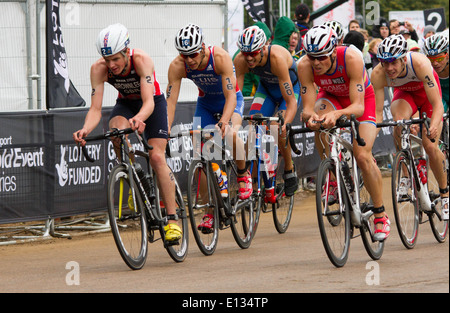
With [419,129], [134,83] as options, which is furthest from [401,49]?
[134,83]

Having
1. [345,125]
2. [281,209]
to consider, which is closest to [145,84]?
[345,125]

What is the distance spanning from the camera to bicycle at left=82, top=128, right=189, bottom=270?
8.20 meters

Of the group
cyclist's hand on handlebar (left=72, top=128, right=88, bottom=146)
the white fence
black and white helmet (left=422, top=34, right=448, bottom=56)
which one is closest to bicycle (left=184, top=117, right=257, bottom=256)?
cyclist's hand on handlebar (left=72, top=128, right=88, bottom=146)

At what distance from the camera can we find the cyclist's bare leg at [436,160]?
1028 centimetres

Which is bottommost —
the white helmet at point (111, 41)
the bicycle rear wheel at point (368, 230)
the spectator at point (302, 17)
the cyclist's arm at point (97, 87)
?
the bicycle rear wheel at point (368, 230)

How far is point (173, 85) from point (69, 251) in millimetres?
2200

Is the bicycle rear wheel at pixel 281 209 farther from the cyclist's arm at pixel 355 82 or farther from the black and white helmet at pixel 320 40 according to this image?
the black and white helmet at pixel 320 40

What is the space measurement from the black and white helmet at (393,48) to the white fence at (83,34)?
4372mm

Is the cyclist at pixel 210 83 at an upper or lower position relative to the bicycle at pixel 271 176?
upper

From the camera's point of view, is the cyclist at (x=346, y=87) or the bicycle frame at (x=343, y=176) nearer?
the bicycle frame at (x=343, y=176)

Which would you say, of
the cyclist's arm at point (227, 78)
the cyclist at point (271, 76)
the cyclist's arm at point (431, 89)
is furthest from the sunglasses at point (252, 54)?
the cyclist's arm at point (431, 89)

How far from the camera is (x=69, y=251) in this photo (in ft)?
34.4

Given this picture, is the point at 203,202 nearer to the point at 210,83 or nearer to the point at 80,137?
the point at 210,83

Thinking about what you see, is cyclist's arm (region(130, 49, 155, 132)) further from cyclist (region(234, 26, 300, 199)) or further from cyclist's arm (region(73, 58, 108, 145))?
cyclist (region(234, 26, 300, 199))
